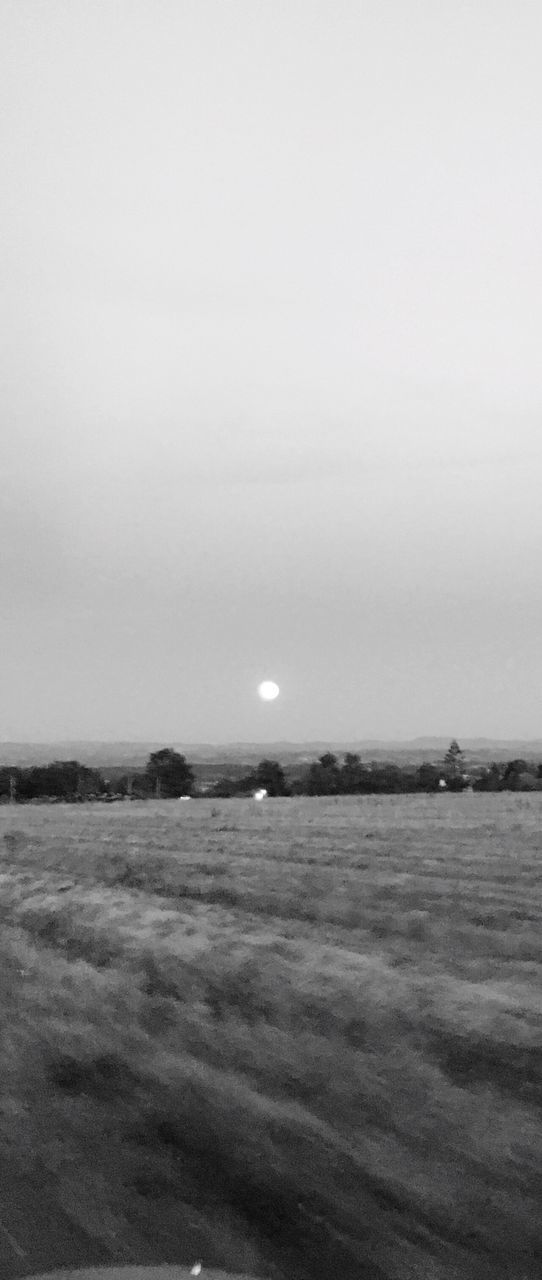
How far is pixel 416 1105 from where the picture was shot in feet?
16.6

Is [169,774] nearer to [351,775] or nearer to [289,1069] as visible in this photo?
[351,775]

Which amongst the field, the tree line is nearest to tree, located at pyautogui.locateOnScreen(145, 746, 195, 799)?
the tree line

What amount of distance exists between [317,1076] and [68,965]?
3.84 meters

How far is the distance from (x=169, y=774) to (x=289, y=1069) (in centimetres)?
3888

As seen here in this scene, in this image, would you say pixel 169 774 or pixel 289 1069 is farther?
pixel 169 774

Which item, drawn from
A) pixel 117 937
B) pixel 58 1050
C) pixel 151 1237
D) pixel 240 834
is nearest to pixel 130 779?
pixel 240 834

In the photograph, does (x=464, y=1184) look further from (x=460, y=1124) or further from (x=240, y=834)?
(x=240, y=834)

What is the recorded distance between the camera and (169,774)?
43906 millimetres

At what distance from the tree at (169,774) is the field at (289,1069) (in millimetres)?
30587

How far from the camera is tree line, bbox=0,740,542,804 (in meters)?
40.1

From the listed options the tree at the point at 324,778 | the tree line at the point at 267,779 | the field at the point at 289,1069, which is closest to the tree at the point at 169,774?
the tree line at the point at 267,779

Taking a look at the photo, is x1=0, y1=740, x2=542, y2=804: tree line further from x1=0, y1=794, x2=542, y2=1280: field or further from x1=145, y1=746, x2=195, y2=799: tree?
x1=0, y1=794, x2=542, y2=1280: field

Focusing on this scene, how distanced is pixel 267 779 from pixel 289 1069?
38.6 metres

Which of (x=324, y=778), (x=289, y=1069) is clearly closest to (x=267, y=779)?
(x=324, y=778)
